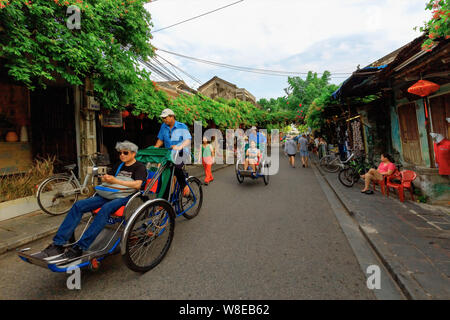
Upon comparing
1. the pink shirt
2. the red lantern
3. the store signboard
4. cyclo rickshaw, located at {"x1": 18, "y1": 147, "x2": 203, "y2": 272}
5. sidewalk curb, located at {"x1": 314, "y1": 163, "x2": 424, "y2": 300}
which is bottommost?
sidewalk curb, located at {"x1": 314, "y1": 163, "x2": 424, "y2": 300}

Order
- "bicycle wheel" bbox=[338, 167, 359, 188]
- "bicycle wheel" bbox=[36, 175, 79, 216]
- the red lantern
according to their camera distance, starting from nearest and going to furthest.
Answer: the red lantern
"bicycle wheel" bbox=[36, 175, 79, 216]
"bicycle wheel" bbox=[338, 167, 359, 188]

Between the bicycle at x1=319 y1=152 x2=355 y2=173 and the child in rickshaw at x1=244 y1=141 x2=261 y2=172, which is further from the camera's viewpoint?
the bicycle at x1=319 y1=152 x2=355 y2=173

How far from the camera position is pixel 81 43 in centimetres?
478

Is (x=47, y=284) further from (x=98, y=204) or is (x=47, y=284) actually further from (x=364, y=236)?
(x=364, y=236)

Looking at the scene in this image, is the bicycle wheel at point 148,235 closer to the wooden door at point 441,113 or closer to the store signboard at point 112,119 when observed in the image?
the store signboard at point 112,119

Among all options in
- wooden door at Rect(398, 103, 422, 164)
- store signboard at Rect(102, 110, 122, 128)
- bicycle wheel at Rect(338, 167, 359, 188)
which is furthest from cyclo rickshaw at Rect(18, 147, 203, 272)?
wooden door at Rect(398, 103, 422, 164)

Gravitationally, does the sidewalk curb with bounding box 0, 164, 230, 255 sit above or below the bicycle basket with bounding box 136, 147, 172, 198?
below

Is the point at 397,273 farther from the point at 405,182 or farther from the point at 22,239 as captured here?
the point at 22,239

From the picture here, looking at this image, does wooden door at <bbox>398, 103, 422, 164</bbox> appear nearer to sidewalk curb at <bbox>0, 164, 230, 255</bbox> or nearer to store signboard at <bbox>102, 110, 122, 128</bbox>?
store signboard at <bbox>102, 110, 122, 128</bbox>

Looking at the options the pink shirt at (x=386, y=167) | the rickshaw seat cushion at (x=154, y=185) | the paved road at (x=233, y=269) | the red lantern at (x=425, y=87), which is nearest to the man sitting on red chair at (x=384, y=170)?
the pink shirt at (x=386, y=167)

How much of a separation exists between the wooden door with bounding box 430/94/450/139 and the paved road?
360cm

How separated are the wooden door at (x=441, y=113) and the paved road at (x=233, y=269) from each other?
142 inches

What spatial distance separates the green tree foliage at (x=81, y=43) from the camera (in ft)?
12.9

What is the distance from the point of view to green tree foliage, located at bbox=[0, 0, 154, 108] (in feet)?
12.9
